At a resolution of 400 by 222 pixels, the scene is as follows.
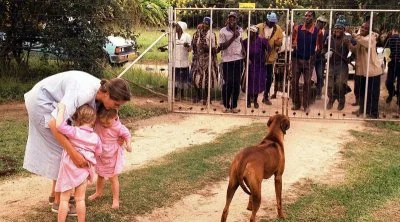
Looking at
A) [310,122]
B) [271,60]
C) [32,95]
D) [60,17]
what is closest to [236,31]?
[271,60]

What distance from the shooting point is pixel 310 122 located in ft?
35.0

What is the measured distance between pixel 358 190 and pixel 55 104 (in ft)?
12.1

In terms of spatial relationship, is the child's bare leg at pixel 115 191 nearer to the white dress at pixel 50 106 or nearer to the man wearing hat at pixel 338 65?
the white dress at pixel 50 106

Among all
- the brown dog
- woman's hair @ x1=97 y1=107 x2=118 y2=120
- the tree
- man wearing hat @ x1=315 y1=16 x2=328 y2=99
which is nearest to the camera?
the brown dog

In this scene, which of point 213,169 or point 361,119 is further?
point 361,119

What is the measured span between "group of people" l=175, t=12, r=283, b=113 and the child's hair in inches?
246

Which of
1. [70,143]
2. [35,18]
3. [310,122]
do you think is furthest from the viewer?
[35,18]

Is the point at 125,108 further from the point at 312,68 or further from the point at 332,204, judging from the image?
the point at 332,204

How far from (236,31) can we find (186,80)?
1.63 meters

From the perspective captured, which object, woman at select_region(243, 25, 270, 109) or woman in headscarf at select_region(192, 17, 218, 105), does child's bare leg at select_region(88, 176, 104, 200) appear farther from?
woman at select_region(243, 25, 270, 109)

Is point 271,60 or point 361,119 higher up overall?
point 271,60

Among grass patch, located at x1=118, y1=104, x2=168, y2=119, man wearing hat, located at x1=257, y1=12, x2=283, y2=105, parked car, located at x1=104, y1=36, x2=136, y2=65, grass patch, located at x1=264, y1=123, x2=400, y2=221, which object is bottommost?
grass patch, located at x1=264, y1=123, x2=400, y2=221

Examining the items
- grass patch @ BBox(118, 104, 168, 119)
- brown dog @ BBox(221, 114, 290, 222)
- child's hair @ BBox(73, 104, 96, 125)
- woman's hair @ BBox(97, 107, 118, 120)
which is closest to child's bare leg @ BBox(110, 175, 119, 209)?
woman's hair @ BBox(97, 107, 118, 120)

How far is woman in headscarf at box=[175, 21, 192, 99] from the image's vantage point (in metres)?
11.6
